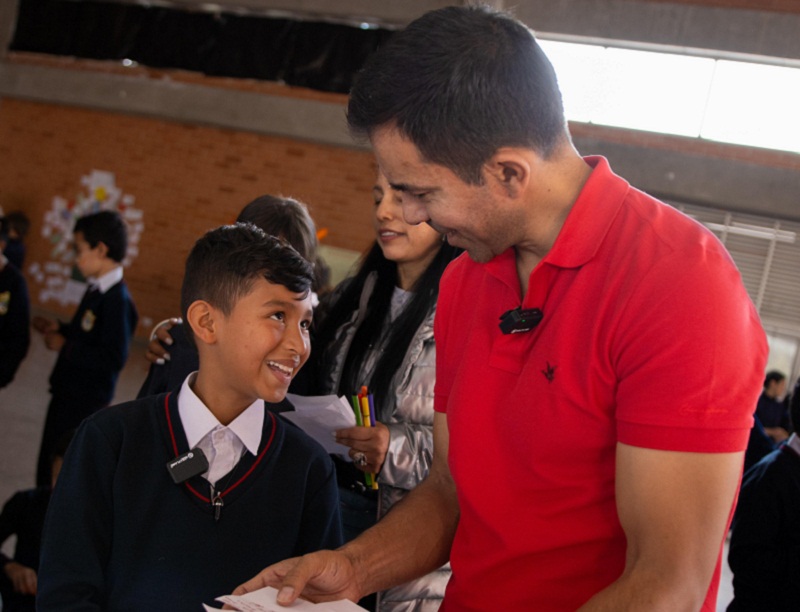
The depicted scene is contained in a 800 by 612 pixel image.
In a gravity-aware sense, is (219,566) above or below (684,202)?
below

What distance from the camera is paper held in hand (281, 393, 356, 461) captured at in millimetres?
2117

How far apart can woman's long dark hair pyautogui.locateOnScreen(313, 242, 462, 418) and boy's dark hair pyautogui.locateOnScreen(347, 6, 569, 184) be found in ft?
4.10

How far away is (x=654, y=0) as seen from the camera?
9062 mm

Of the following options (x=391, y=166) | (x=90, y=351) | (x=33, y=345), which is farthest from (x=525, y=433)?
(x=33, y=345)

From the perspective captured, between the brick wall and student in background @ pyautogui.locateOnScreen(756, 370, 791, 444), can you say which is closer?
student in background @ pyautogui.locateOnScreen(756, 370, 791, 444)

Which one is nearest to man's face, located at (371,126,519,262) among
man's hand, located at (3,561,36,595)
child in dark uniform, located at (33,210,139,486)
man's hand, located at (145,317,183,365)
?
man's hand, located at (145,317,183,365)

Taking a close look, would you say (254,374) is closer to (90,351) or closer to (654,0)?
(90,351)

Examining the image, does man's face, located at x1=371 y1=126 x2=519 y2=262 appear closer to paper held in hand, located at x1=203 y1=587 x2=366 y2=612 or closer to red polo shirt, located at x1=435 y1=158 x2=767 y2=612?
red polo shirt, located at x1=435 y1=158 x2=767 y2=612

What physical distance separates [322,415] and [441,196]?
1.06 metres

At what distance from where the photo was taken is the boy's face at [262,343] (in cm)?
194

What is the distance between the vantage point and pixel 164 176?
1208cm

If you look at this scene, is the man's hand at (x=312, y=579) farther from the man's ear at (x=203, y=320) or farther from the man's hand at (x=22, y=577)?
the man's hand at (x=22, y=577)

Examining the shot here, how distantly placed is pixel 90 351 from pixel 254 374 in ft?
9.39

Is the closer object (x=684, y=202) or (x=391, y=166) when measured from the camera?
(x=391, y=166)
